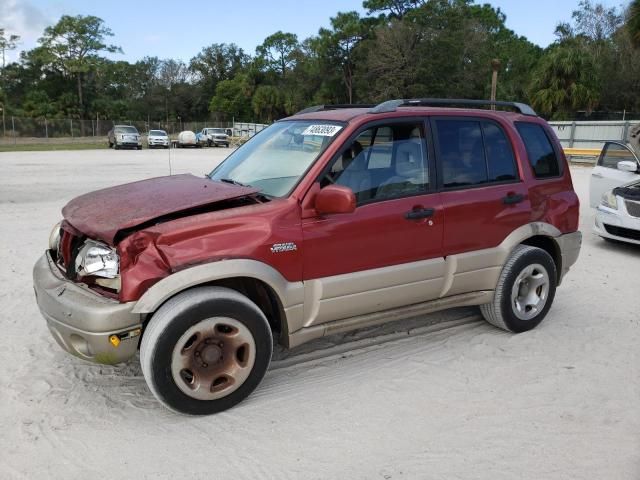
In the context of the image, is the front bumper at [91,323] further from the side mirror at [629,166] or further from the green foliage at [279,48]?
the green foliage at [279,48]

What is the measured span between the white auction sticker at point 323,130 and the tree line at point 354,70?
38.0 meters

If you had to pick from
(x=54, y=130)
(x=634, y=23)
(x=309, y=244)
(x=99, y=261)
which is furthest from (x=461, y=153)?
(x=54, y=130)

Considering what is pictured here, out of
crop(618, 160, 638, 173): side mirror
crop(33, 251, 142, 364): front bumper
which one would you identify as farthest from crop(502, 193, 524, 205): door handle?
crop(618, 160, 638, 173): side mirror

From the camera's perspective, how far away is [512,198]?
4695mm

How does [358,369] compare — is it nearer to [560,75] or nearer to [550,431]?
[550,431]

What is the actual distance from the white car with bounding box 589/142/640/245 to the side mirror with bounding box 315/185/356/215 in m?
6.01

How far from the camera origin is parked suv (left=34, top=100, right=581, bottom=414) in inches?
131

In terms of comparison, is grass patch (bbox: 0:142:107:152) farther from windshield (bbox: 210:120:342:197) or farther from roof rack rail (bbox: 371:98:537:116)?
roof rack rail (bbox: 371:98:537:116)

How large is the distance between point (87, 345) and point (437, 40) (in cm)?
5999

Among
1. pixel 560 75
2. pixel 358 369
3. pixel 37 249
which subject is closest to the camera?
pixel 358 369

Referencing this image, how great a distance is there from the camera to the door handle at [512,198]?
183 inches

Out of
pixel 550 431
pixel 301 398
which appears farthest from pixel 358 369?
pixel 550 431

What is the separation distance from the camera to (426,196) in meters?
4.25

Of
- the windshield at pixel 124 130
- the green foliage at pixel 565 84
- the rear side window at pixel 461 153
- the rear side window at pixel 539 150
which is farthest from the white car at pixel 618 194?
the windshield at pixel 124 130
